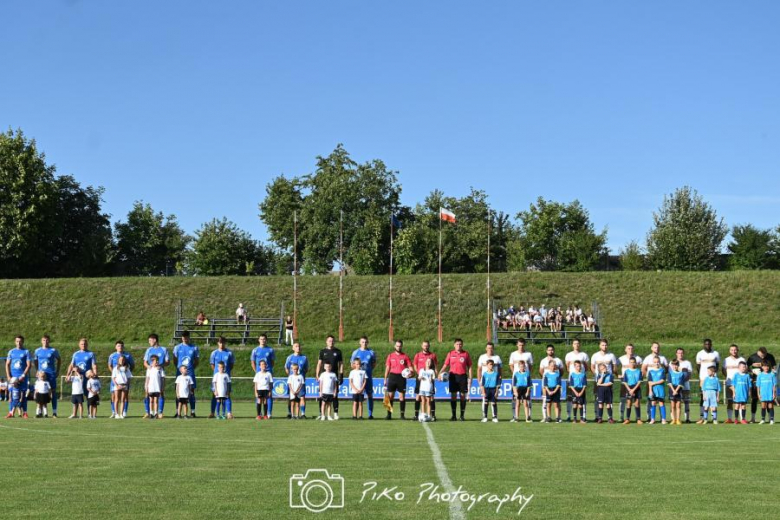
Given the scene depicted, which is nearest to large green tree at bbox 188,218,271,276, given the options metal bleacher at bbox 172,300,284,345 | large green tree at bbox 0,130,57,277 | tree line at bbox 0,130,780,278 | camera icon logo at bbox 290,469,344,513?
tree line at bbox 0,130,780,278

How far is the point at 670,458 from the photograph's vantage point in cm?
1252

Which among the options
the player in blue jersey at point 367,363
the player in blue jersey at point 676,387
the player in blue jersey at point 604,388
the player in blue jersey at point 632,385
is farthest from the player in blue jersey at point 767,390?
the player in blue jersey at point 367,363

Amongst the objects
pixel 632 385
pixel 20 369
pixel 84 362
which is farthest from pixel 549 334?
pixel 20 369

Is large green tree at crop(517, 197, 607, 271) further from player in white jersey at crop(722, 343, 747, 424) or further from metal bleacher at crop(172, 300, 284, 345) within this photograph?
player in white jersey at crop(722, 343, 747, 424)

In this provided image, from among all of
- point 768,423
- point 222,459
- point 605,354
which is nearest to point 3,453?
point 222,459

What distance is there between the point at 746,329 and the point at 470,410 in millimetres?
25651

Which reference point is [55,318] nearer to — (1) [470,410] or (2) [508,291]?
(2) [508,291]

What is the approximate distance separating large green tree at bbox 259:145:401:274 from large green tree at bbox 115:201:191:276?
8455mm

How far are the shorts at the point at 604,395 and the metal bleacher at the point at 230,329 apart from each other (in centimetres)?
2423

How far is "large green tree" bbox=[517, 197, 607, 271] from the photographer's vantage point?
73.7 metres

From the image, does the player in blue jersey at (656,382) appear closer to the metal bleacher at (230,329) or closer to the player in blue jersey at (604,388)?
the player in blue jersey at (604,388)

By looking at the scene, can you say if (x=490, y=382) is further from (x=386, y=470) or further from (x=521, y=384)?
(x=386, y=470)

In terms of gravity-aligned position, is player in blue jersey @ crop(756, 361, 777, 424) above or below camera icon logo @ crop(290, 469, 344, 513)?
above

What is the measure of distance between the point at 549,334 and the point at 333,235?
123 feet
